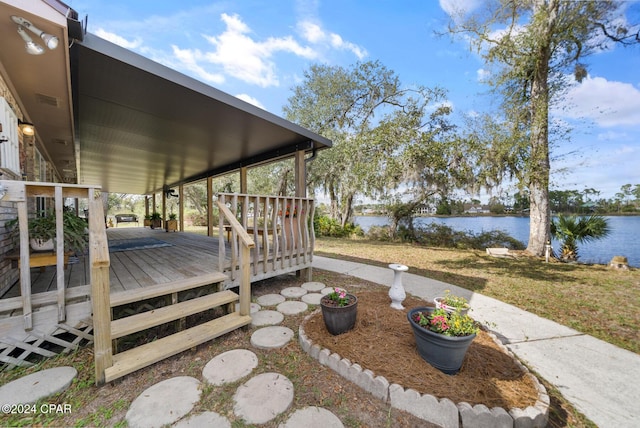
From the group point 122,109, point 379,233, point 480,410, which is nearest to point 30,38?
point 122,109

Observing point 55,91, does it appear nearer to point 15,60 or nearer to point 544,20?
point 15,60

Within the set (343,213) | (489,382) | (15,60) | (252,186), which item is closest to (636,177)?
(343,213)

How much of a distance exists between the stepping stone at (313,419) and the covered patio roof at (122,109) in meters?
3.20

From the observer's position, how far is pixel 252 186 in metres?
12.9

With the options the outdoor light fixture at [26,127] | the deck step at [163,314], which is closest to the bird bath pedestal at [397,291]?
the deck step at [163,314]

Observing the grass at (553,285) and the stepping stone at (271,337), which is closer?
the stepping stone at (271,337)

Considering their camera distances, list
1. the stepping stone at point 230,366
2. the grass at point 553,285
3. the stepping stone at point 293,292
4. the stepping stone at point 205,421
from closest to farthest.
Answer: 1. the stepping stone at point 205,421
2. the stepping stone at point 230,366
3. the grass at point 553,285
4. the stepping stone at point 293,292

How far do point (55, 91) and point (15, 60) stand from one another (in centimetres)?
60

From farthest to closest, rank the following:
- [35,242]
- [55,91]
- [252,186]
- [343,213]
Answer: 1. [252,186]
2. [343,213]
3. [55,91]
4. [35,242]

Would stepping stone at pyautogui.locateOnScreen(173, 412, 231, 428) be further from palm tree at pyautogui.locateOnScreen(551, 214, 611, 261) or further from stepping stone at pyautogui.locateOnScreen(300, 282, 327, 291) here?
palm tree at pyautogui.locateOnScreen(551, 214, 611, 261)

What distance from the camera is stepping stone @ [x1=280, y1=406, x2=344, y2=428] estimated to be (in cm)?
140

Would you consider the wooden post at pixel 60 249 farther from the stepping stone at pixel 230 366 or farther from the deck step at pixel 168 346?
the stepping stone at pixel 230 366

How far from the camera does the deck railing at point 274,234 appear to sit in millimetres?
2969

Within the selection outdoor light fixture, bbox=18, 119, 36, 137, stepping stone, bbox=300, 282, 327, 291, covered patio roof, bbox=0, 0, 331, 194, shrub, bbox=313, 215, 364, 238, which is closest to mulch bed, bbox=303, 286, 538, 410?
stepping stone, bbox=300, 282, 327, 291
